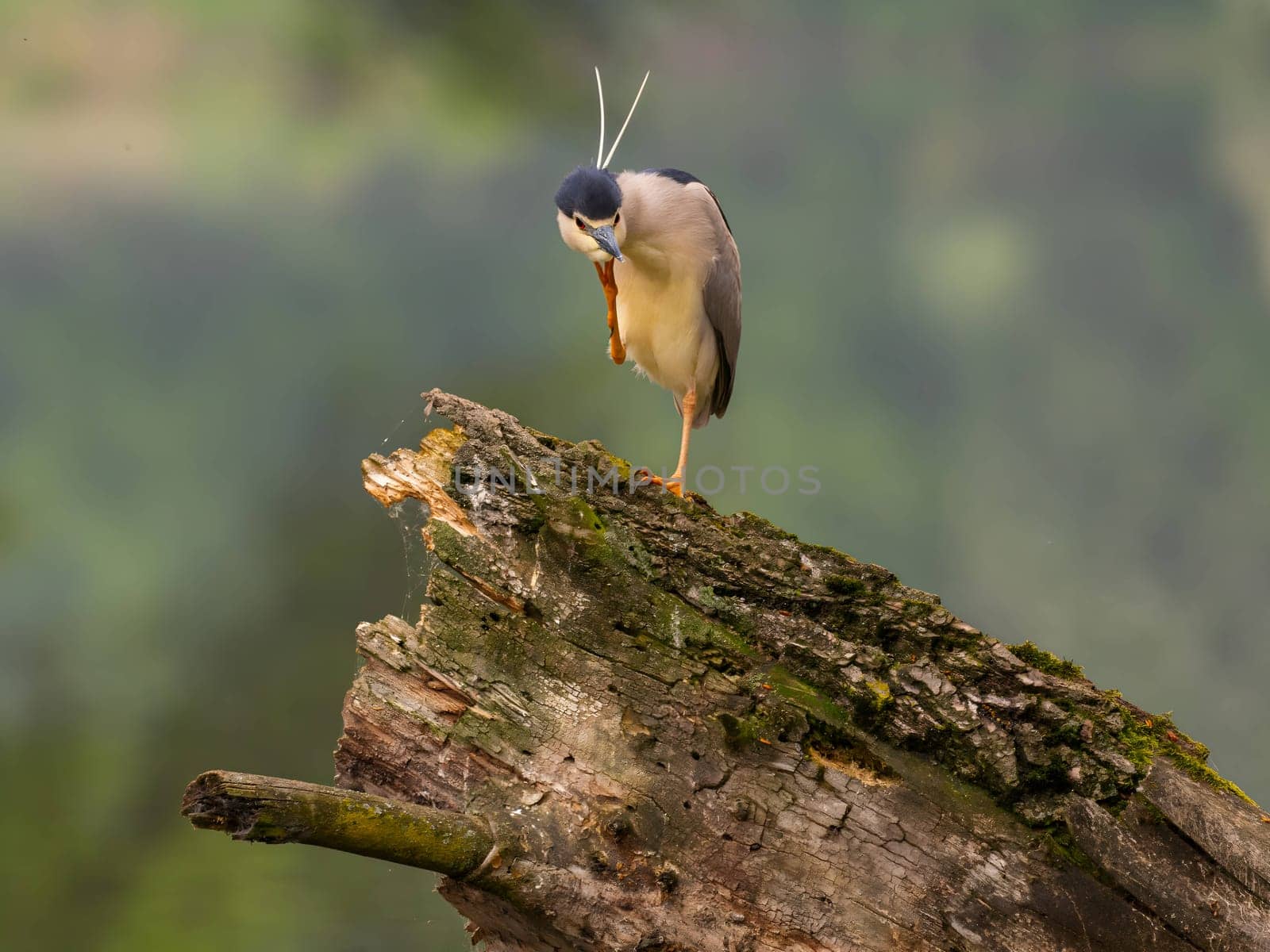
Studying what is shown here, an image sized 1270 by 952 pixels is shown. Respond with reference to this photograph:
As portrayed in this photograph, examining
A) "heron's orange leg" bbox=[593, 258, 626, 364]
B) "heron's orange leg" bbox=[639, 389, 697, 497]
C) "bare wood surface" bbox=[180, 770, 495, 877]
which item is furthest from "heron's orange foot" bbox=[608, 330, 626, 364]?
"bare wood surface" bbox=[180, 770, 495, 877]

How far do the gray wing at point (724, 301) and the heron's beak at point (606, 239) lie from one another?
0.59 m

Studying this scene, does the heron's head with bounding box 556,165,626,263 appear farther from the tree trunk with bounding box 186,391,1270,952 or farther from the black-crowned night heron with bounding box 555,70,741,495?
the tree trunk with bounding box 186,391,1270,952

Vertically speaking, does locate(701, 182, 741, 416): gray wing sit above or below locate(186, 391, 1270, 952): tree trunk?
above

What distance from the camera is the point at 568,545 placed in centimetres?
218

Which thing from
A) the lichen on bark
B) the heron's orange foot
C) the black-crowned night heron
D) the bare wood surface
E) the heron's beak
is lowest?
the bare wood surface

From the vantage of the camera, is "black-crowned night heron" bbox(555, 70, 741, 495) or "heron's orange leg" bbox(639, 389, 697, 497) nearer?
"black-crowned night heron" bbox(555, 70, 741, 495)

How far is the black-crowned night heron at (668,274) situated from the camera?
124 inches

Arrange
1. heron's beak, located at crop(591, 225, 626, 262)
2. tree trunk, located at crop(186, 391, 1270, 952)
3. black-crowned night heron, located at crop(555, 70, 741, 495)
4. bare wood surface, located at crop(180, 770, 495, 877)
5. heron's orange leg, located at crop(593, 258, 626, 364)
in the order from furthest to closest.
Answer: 1. heron's orange leg, located at crop(593, 258, 626, 364)
2. black-crowned night heron, located at crop(555, 70, 741, 495)
3. heron's beak, located at crop(591, 225, 626, 262)
4. tree trunk, located at crop(186, 391, 1270, 952)
5. bare wood surface, located at crop(180, 770, 495, 877)

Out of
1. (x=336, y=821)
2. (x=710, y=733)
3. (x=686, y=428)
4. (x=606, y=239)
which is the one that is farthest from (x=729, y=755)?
(x=686, y=428)

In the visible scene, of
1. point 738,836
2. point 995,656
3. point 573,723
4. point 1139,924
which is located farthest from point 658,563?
point 1139,924

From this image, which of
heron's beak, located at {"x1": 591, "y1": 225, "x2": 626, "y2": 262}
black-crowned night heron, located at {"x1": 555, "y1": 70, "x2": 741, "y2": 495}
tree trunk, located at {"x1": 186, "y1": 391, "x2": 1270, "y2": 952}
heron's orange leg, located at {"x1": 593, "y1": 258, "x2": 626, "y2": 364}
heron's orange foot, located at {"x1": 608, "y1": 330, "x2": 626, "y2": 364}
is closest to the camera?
tree trunk, located at {"x1": 186, "y1": 391, "x2": 1270, "y2": 952}

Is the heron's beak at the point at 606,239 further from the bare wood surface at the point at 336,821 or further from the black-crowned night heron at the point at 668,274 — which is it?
the bare wood surface at the point at 336,821

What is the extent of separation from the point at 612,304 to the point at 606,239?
0.55 meters

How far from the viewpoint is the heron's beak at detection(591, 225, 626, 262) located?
3.02 metres
